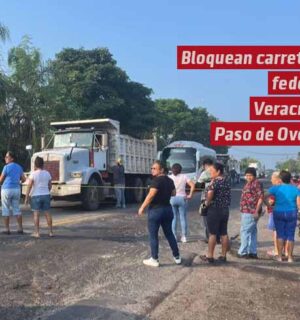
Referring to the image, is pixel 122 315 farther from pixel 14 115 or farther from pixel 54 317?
→ pixel 14 115

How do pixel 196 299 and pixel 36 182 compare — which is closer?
pixel 196 299

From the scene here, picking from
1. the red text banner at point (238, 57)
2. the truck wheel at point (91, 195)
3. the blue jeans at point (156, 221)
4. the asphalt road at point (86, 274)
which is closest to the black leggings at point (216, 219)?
the asphalt road at point (86, 274)

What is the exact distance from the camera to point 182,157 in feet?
96.1

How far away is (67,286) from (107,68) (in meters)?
32.7

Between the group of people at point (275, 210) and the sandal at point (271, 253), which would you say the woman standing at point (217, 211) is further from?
the sandal at point (271, 253)

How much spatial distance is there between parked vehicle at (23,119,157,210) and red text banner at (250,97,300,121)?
8.04 metres

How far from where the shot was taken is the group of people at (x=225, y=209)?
27.1ft

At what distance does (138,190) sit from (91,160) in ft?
13.9

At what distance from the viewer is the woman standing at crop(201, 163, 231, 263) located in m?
8.66

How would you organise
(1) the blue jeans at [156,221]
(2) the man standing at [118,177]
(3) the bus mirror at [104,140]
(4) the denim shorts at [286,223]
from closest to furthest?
1. (1) the blue jeans at [156,221]
2. (4) the denim shorts at [286,223]
3. (2) the man standing at [118,177]
4. (3) the bus mirror at [104,140]

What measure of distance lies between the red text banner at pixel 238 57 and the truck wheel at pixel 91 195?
781 centimetres

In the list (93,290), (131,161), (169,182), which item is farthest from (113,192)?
(93,290)

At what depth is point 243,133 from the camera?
11.3 meters

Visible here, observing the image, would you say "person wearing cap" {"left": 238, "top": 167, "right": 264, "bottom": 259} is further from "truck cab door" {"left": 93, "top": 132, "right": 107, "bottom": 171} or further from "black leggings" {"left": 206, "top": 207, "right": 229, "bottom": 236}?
"truck cab door" {"left": 93, "top": 132, "right": 107, "bottom": 171}
